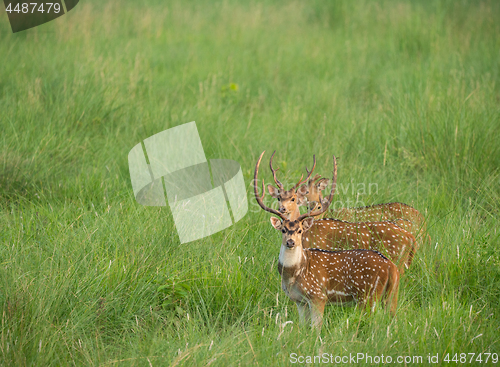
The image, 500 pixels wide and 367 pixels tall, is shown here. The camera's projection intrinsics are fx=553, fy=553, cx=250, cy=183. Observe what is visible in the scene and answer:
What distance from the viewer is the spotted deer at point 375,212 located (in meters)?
4.45

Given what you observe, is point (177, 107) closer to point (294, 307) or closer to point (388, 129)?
point (388, 129)

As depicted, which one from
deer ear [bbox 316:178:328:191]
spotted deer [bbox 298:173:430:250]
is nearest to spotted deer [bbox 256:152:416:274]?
spotted deer [bbox 298:173:430:250]

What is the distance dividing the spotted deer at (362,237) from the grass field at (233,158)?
0.18m

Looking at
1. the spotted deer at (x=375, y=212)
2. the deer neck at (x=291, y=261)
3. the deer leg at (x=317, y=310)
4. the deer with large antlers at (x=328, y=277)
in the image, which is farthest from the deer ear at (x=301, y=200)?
the deer leg at (x=317, y=310)

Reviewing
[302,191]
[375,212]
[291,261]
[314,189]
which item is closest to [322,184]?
[314,189]

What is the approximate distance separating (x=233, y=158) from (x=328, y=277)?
8.63 feet

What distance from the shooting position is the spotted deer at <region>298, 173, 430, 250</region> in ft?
14.6

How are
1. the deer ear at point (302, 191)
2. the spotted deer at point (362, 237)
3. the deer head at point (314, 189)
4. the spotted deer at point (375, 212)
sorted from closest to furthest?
the spotted deer at point (362, 237) < the spotted deer at point (375, 212) < the deer ear at point (302, 191) < the deer head at point (314, 189)

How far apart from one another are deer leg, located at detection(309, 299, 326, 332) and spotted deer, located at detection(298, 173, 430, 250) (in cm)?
97

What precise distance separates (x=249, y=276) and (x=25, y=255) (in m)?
1.64

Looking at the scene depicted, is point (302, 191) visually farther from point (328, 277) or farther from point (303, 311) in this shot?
point (303, 311)

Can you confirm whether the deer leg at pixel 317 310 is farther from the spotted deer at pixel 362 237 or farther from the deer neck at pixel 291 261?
the spotted deer at pixel 362 237

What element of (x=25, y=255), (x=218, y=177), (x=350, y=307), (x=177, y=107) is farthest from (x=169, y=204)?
(x=177, y=107)

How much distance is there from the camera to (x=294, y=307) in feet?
12.7
